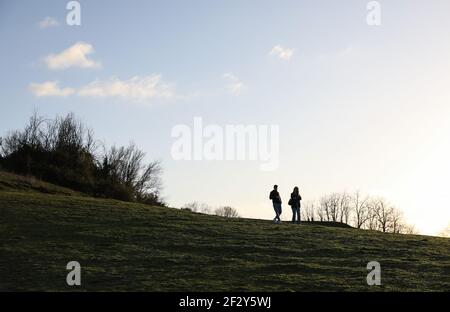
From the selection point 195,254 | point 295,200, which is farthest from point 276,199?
point 195,254

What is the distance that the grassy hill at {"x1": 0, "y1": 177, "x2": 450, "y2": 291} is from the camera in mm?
17828

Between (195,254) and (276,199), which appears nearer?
(195,254)

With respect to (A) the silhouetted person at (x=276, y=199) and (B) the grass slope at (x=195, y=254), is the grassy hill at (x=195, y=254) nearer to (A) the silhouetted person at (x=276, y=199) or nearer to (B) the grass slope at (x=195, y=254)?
(B) the grass slope at (x=195, y=254)

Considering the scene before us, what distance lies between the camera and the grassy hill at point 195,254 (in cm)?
1783

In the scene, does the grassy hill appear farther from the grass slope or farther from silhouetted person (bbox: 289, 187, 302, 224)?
silhouetted person (bbox: 289, 187, 302, 224)

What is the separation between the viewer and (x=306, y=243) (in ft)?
84.4

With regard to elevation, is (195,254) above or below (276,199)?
below

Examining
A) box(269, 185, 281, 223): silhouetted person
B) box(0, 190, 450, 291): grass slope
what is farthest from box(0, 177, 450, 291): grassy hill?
box(269, 185, 281, 223): silhouetted person

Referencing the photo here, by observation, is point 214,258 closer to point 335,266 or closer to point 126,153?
point 335,266

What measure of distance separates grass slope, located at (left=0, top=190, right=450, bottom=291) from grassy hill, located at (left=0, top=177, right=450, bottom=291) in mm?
34

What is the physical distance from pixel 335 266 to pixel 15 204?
21.6m

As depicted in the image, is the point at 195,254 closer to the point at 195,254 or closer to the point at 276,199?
the point at 195,254

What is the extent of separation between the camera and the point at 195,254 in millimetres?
22594
